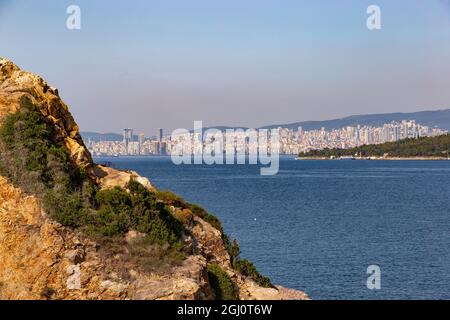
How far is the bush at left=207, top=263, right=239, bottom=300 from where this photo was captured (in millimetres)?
14227

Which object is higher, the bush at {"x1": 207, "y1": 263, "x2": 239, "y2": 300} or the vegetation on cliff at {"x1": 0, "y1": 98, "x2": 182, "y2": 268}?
the vegetation on cliff at {"x1": 0, "y1": 98, "x2": 182, "y2": 268}

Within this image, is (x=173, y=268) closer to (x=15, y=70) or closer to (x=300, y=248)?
Result: (x=15, y=70)

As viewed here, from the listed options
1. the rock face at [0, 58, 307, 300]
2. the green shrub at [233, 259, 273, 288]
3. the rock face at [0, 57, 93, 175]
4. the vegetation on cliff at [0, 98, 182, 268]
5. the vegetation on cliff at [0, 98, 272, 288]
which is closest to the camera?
the rock face at [0, 58, 307, 300]

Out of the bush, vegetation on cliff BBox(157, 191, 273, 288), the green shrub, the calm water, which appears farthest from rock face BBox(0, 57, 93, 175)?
the calm water

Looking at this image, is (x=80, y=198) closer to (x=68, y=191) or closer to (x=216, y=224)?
(x=68, y=191)

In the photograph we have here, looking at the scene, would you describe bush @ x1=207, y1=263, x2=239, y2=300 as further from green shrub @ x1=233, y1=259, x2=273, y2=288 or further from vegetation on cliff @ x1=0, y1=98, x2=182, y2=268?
green shrub @ x1=233, y1=259, x2=273, y2=288

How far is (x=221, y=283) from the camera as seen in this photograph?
14.5 meters

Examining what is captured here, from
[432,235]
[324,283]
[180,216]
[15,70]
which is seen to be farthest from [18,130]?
[432,235]

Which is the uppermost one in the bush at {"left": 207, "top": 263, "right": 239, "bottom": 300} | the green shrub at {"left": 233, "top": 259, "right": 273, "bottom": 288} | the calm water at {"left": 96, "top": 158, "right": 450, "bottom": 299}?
the bush at {"left": 207, "top": 263, "right": 239, "bottom": 300}

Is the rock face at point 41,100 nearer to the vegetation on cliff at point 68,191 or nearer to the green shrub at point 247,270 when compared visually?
the vegetation on cliff at point 68,191

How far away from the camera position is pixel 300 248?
35125 millimetres

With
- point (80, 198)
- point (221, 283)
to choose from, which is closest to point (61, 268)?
point (80, 198)

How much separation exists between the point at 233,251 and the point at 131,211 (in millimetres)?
5006

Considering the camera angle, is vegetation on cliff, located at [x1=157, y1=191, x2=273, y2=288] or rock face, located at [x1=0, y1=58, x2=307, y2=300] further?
vegetation on cliff, located at [x1=157, y1=191, x2=273, y2=288]
